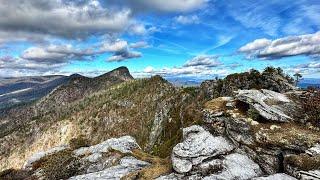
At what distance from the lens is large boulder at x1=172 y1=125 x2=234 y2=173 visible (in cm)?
2761

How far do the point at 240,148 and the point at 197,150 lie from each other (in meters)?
3.74

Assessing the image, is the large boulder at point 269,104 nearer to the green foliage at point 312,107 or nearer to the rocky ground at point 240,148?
the rocky ground at point 240,148

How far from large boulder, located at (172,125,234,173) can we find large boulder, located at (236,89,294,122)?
4.27 m

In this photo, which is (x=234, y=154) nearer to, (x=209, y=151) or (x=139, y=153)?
(x=209, y=151)

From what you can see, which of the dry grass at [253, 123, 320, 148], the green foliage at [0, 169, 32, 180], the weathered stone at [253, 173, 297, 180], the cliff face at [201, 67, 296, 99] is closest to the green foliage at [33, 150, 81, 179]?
the green foliage at [0, 169, 32, 180]

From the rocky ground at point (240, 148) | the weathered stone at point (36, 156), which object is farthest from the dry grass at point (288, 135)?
the weathered stone at point (36, 156)

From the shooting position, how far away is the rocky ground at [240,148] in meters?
25.8

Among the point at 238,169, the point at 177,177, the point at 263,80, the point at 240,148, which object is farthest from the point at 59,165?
the point at 263,80

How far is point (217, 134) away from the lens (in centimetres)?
3064

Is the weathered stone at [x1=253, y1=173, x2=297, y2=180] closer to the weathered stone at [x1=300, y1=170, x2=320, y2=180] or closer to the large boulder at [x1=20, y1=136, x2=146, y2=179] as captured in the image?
the weathered stone at [x1=300, y1=170, x2=320, y2=180]

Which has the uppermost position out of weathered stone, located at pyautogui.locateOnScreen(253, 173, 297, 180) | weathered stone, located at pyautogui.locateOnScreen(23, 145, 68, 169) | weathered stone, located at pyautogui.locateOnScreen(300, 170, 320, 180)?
weathered stone, located at pyautogui.locateOnScreen(300, 170, 320, 180)

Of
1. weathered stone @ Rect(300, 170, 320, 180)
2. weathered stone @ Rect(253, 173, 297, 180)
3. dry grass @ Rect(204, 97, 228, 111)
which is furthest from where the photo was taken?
dry grass @ Rect(204, 97, 228, 111)

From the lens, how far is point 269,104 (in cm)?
3278

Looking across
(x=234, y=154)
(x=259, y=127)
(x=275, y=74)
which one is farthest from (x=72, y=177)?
(x=275, y=74)
